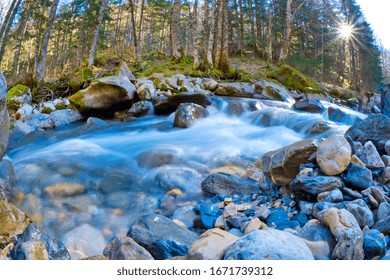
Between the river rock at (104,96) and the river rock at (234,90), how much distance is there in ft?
11.8

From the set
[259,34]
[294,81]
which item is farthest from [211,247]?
[259,34]

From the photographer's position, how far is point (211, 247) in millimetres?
2156

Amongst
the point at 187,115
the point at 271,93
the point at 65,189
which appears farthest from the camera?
the point at 271,93

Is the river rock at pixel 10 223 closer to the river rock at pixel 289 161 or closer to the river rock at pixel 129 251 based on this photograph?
the river rock at pixel 129 251

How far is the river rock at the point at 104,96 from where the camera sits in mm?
9070

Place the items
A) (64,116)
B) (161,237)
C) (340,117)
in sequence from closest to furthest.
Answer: (161,237) → (340,117) → (64,116)

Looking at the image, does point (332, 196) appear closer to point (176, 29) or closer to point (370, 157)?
point (370, 157)

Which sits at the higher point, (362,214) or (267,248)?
(267,248)

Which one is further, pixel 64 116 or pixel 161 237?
pixel 64 116

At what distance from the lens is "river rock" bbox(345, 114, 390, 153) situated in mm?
4105

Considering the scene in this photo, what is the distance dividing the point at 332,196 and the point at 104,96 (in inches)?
298

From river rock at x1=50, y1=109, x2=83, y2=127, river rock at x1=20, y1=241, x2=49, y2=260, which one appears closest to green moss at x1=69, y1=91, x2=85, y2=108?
river rock at x1=50, y1=109, x2=83, y2=127

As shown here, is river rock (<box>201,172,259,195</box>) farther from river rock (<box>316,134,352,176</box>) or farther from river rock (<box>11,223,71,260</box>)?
river rock (<box>11,223,71,260</box>)

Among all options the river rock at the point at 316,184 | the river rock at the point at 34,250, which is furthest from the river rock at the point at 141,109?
the river rock at the point at 34,250
